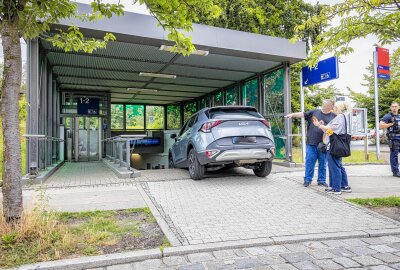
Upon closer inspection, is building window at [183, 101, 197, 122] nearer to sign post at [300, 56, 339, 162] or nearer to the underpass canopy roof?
the underpass canopy roof

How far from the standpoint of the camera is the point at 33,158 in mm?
7145

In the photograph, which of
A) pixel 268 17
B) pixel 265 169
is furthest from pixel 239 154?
pixel 268 17

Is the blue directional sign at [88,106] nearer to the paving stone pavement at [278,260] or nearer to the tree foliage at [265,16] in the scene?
the tree foliage at [265,16]

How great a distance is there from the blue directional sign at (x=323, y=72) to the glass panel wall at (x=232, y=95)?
12.5 feet

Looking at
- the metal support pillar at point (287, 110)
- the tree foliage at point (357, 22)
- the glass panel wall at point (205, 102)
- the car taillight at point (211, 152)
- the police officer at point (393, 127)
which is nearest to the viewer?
the tree foliage at point (357, 22)

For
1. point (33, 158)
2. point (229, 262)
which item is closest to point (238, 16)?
point (33, 158)

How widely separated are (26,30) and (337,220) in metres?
4.90

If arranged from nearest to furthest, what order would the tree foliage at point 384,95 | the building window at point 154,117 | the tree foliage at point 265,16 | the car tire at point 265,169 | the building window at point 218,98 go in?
the car tire at point 265,169, the building window at point 218,98, the tree foliage at point 265,16, the building window at point 154,117, the tree foliage at point 384,95

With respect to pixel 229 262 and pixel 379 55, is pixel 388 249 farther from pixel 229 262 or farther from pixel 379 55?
pixel 379 55

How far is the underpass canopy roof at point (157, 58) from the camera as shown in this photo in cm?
790

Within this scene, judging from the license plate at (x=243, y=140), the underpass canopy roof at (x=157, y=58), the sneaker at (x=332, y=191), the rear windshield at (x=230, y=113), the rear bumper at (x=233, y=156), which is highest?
the underpass canopy roof at (x=157, y=58)

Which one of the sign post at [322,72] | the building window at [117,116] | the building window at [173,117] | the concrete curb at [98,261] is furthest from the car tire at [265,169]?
the building window at [117,116]

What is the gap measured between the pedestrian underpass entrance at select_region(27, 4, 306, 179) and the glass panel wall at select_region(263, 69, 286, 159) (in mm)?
35

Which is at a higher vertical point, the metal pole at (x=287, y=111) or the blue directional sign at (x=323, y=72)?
the blue directional sign at (x=323, y=72)
